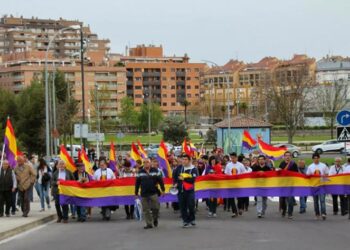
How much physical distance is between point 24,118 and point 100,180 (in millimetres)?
46449

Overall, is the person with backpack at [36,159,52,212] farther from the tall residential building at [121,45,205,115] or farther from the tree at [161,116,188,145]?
the tall residential building at [121,45,205,115]

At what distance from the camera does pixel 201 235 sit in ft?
55.2

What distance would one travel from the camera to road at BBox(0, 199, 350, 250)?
15055mm

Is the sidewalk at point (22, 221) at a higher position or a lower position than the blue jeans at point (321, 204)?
lower

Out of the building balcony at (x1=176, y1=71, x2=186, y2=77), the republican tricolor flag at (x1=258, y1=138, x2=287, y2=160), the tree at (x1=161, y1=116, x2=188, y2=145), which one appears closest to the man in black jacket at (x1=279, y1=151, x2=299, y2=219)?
the republican tricolor flag at (x1=258, y1=138, x2=287, y2=160)

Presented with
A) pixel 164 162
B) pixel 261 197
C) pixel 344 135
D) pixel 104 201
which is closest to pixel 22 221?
pixel 104 201

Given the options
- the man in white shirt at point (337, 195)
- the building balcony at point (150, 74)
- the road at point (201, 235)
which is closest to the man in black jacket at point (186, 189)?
the road at point (201, 235)

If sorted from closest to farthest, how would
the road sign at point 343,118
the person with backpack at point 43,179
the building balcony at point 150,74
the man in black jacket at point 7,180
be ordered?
the man in black jacket at point 7,180 < the road sign at point 343,118 < the person with backpack at point 43,179 < the building balcony at point 150,74

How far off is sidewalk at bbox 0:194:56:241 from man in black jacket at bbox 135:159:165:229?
2.96 m

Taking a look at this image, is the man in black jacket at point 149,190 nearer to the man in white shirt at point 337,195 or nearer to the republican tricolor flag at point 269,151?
the man in white shirt at point 337,195

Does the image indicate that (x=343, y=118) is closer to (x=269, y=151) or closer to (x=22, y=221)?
(x=22, y=221)

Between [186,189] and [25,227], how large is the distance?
4101 millimetres

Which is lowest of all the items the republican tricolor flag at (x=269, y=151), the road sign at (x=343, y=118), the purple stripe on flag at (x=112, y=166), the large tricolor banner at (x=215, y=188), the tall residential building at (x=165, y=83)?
the large tricolor banner at (x=215, y=188)

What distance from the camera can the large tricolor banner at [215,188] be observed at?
2161 cm
